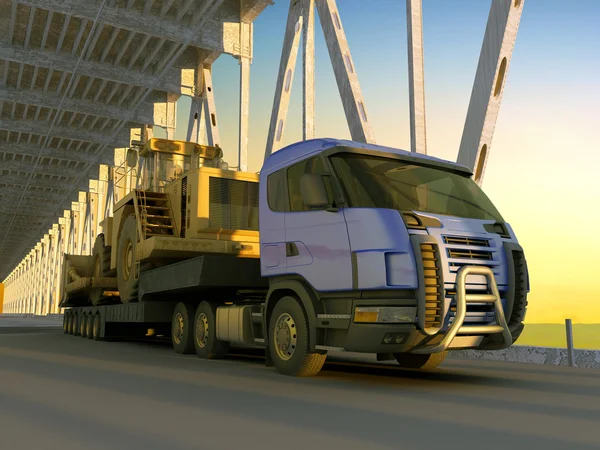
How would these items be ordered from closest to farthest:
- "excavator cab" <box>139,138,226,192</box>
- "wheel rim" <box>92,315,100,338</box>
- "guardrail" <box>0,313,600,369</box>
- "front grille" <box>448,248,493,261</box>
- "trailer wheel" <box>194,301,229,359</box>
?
1. "front grille" <box>448,248,493,261</box>
2. "guardrail" <box>0,313,600,369</box>
3. "trailer wheel" <box>194,301,229,359</box>
4. "excavator cab" <box>139,138,226,192</box>
5. "wheel rim" <box>92,315,100,338</box>

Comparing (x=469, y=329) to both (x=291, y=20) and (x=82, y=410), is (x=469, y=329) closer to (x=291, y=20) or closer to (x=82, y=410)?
(x=82, y=410)

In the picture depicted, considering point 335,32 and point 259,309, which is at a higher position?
point 335,32

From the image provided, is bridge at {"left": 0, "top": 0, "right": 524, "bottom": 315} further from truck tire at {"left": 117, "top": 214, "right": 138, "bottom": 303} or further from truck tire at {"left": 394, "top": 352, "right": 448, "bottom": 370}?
truck tire at {"left": 394, "top": 352, "right": 448, "bottom": 370}

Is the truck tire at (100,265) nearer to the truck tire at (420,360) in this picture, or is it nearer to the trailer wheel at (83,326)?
the trailer wheel at (83,326)

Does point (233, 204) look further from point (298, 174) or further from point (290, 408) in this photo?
point (290, 408)

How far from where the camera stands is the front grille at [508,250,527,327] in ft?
21.9

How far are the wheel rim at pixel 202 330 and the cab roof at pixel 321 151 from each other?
2824mm

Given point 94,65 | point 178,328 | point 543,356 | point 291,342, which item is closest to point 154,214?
point 178,328

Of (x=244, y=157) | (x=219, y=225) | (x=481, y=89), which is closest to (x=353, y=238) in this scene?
(x=219, y=225)

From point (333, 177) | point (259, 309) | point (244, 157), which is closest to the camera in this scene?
point (333, 177)

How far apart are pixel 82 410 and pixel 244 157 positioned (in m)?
17.6

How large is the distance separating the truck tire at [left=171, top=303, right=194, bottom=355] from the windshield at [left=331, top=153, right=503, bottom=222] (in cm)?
444

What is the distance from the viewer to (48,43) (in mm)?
23859

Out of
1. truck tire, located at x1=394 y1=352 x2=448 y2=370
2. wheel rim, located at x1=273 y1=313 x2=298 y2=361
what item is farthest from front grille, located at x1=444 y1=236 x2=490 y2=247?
truck tire, located at x1=394 y1=352 x2=448 y2=370
